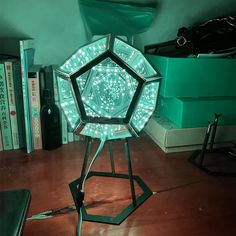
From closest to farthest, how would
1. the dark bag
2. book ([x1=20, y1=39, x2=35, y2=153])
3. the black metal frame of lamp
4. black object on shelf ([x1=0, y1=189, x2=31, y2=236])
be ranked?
black object on shelf ([x1=0, y1=189, x2=31, y2=236])
the black metal frame of lamp
book ([x1=20, y1=39, x2=35, y2=153])
the dark bag

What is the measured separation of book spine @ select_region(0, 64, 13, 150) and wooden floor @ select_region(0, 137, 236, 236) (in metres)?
0.04

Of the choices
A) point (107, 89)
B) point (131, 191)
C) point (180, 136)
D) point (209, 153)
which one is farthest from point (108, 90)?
point (209, 153)

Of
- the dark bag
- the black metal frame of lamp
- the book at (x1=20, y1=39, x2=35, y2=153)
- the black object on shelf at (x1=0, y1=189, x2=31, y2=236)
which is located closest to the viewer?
the black object on shelf at (x1=0, y1=189, x2=31, y2=236)

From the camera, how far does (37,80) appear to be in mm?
781

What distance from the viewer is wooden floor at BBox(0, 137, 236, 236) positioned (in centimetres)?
53

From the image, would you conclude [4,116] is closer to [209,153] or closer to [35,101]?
[35,101]

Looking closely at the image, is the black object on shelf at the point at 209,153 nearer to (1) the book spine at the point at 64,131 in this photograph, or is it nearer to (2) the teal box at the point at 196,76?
(2) the teal box at the point at 196,76

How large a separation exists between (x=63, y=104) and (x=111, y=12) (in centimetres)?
47

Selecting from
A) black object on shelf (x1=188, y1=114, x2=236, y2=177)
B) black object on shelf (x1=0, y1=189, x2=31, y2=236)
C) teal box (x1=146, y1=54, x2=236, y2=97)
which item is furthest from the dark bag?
black object on shelf (x1=0, y1=189, x2=31, y2=236)

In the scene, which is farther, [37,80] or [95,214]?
[37,80]

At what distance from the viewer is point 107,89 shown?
1.82 ft

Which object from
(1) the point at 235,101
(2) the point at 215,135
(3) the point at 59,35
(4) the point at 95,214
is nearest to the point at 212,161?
(2) the point at 215,135

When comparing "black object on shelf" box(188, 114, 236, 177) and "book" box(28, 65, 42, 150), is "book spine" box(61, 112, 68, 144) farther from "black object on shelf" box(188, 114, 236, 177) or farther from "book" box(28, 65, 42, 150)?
"black object on shelf" box(188, 114, 236, 177)

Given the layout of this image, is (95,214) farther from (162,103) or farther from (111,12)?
(111,12)
